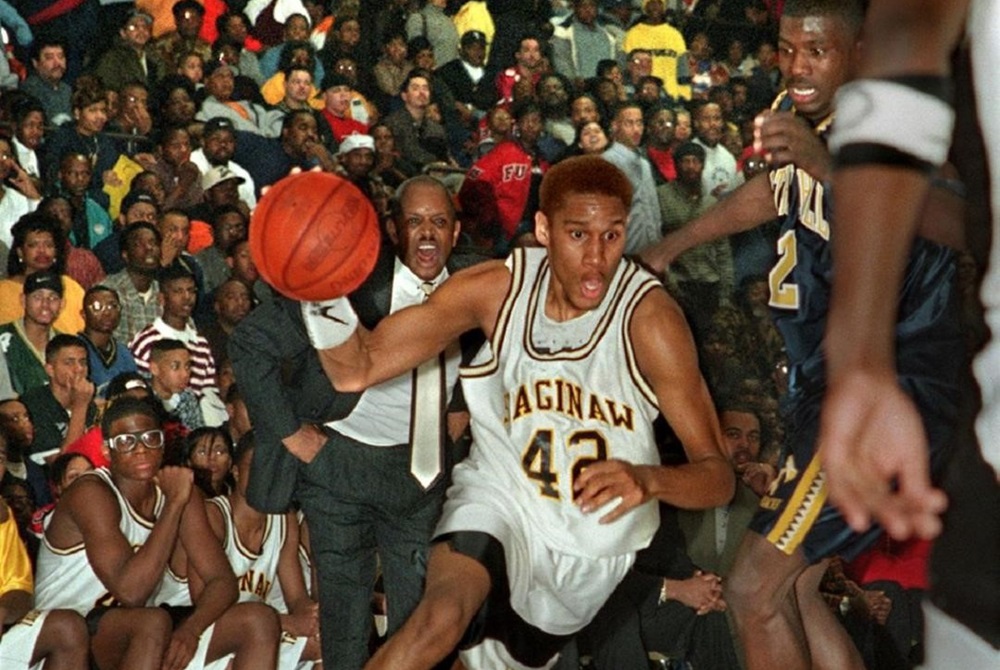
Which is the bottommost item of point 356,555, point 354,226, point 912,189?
point 356,555

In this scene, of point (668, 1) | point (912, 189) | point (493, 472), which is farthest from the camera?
point (668, 1)

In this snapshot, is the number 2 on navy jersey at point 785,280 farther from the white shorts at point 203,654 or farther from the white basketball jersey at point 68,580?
the white basketball jersey at point 68,580

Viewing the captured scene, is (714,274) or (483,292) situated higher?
(483,292)

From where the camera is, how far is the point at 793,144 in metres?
3.73

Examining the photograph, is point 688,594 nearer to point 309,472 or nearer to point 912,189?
point 309,472

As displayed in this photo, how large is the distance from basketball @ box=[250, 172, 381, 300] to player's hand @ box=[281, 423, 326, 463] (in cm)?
123

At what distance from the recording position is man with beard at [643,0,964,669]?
3.90 m

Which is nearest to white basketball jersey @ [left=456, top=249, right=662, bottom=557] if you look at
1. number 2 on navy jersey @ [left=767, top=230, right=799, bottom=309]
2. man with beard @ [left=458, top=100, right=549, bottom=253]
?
number 2 on navy jersey @ [left=767, top=230, right=799, bottom=309]

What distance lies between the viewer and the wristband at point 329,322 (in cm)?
412

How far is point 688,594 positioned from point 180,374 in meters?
2.40

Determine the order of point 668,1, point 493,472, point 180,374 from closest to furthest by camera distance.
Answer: point 493,472 < point 180,374 < point 668,1

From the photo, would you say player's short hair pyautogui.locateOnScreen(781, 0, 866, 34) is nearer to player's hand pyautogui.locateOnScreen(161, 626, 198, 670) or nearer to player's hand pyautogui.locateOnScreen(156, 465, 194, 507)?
player's hand pyautogui.locateOnScreen(156, 465, 194, 507)

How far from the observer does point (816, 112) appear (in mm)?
4289

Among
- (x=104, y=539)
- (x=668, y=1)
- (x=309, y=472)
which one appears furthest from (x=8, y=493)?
(x=668, y=1)
